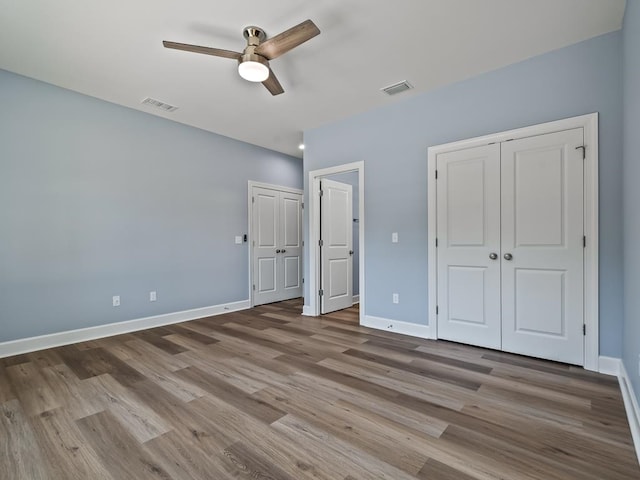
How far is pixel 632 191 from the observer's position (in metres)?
1.98

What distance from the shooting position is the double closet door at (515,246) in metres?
2.66

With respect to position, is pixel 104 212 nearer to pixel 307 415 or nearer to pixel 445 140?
pixel 307 415

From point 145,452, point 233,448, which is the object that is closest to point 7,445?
point 145,452

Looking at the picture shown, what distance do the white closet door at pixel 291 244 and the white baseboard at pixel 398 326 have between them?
225 cm

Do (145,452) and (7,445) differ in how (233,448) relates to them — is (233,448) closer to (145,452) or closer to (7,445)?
(145,452)

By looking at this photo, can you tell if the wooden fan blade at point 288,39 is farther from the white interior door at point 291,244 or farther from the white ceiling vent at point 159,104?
the white interior door at point 291,244

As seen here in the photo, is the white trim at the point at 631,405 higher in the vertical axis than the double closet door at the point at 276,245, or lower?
lower

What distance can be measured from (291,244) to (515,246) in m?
3.85

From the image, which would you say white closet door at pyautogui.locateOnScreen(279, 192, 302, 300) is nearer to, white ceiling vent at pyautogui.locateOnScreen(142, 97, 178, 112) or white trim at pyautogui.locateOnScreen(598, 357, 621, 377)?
white ceiling vent at pyautogui.locateOnScreen(142, 97, 178, 112)

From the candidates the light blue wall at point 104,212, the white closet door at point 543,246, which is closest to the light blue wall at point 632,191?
the white closet door at point 543,246

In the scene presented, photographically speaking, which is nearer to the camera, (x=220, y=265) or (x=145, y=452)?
(x=145, y=452)

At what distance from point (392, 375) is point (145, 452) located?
5.65ft

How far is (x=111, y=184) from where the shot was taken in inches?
147

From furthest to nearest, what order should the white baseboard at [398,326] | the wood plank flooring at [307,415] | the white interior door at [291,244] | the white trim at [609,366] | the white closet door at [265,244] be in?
1. the white interior door at [291,244]
2. the white closet door at [265,244]
3. the white baseboard at [398,326]
4. the white trim at [609,366]
5. the wood plank flooring at [307,415]
